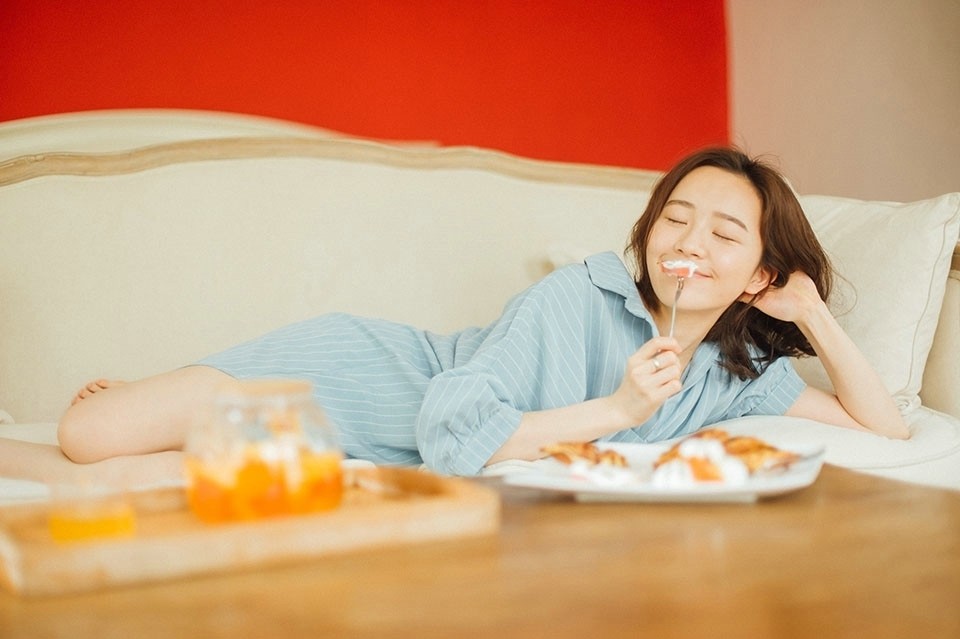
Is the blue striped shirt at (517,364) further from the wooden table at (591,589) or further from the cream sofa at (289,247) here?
the wooden table at (591,589)

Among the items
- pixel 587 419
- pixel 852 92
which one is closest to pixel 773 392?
pixel 587 419

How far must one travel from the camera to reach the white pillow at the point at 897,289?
2191mm

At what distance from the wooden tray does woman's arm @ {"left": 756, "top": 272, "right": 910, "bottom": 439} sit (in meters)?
1.19

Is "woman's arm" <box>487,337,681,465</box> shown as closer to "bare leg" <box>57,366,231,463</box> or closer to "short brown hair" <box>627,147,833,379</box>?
"short brown hair" <box>627,147,833,379</box>

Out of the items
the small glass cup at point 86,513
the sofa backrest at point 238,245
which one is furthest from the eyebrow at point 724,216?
the small glass cup at point 86,513

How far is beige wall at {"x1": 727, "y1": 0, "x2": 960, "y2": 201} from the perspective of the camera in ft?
10.8

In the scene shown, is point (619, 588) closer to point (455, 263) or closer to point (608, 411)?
point (608, 411)

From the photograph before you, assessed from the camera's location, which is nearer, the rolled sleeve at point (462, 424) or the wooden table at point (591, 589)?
the wooden table at point (591, 589)

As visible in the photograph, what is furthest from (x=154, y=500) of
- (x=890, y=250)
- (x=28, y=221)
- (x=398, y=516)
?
(x=890, y=250)

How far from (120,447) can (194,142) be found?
36.1 inches

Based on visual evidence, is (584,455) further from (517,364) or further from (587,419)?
(517,364)

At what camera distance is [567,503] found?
45.6 inches

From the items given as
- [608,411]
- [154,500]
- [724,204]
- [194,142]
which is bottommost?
[608,411]

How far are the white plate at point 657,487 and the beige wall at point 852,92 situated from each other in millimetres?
2258
